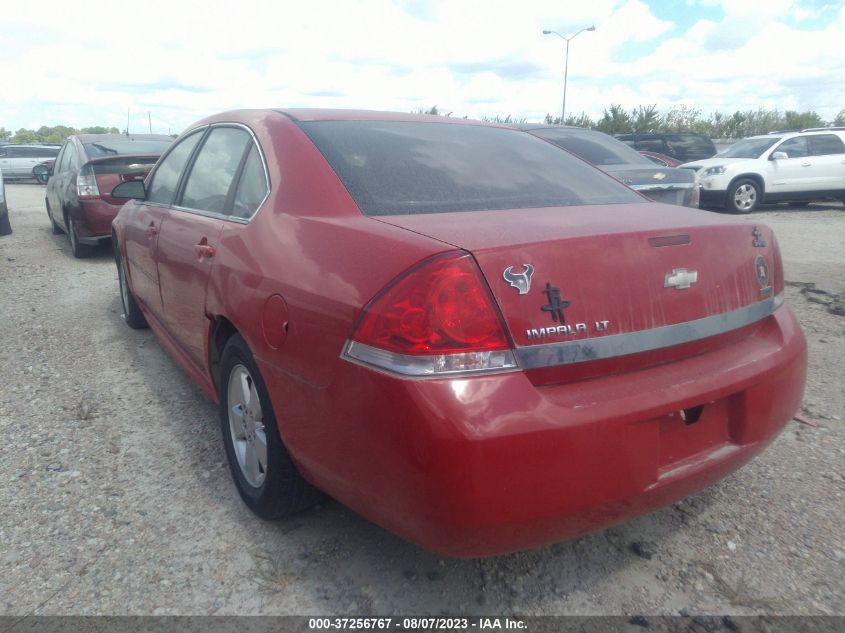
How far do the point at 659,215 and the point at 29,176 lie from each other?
28.4 metres

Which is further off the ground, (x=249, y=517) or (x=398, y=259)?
(x=398, y=259)

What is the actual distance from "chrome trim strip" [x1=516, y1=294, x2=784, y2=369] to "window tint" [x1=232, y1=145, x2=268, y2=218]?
137 centimetres

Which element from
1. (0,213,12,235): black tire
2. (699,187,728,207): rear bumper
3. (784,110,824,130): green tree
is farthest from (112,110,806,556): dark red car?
(784,110,824,130): green tree

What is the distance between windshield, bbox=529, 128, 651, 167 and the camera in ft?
25.9

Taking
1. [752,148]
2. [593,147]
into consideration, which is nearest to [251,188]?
[593,147]

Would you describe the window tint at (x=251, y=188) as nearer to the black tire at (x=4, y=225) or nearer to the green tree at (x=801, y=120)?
the black tire at (x=4, y=225)

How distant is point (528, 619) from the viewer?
218cm

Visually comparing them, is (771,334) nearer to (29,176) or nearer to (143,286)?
(143,286)

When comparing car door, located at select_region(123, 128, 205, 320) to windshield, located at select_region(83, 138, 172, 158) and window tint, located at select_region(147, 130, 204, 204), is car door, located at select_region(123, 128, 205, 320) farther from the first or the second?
windshield, located at select_region(83, 138, 172, 158)

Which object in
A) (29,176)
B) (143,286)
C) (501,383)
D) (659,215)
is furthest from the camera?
(29,176)

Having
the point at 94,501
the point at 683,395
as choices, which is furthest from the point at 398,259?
the point at 94,501

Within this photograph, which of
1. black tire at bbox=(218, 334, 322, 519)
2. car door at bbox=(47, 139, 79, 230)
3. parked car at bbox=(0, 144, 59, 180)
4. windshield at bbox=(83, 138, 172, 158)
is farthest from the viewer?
parked car at bbox=(0, 144, 59, 180)

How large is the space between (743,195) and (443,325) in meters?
13.9

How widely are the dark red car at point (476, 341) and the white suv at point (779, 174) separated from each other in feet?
40.3
